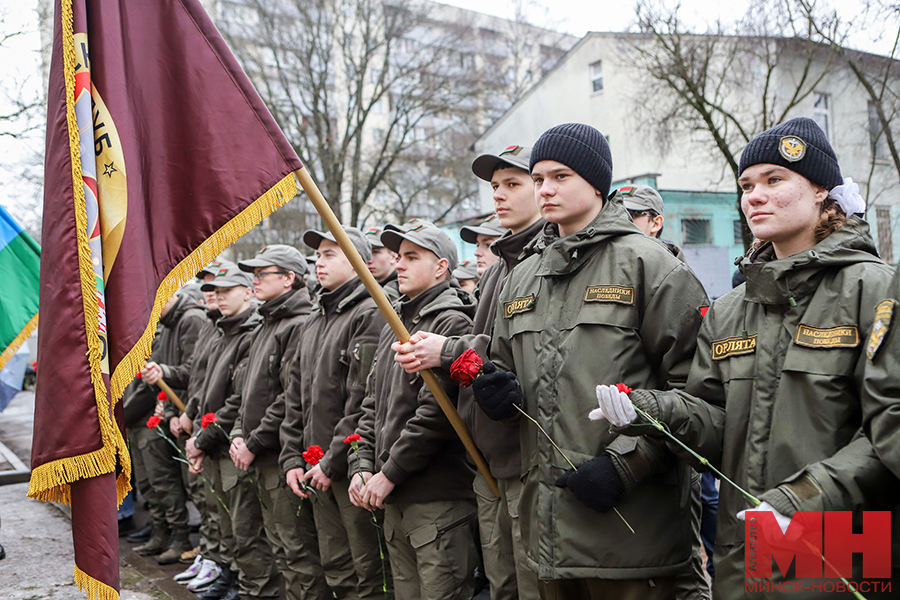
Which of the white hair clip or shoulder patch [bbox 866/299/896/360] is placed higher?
the white hair clip

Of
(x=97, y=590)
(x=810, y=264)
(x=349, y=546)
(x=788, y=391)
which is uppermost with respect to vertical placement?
(x=810, y=264)

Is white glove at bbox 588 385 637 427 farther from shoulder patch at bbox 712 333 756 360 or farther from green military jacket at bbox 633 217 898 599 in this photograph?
shoulder patch at bbox 712 333 756 360

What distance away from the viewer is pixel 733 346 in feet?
8.32

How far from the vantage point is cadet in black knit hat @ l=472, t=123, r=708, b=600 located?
9.02 ft

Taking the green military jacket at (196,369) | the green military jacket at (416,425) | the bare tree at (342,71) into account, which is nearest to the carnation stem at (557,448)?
the green military jacket at (416,425)

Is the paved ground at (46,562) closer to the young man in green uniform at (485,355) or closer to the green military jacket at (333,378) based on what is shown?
the green military jacket at (333,378)

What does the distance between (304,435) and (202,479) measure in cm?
237

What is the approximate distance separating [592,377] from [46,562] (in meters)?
6.42

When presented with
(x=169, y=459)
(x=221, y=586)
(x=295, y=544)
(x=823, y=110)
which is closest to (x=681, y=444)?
(x=295, y=544)

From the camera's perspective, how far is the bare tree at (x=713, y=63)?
15953 millimetres

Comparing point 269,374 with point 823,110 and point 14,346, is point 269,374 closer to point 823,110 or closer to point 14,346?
point 14,346

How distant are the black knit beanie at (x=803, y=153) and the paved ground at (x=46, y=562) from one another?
551 cm

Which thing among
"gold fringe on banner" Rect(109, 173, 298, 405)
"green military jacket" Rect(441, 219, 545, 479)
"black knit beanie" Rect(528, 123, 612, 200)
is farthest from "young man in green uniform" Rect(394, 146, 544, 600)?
"gold fringe on banner" Rect(109, 173, 298, 405)

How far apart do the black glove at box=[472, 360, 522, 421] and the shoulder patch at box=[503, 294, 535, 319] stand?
0.29 metres
